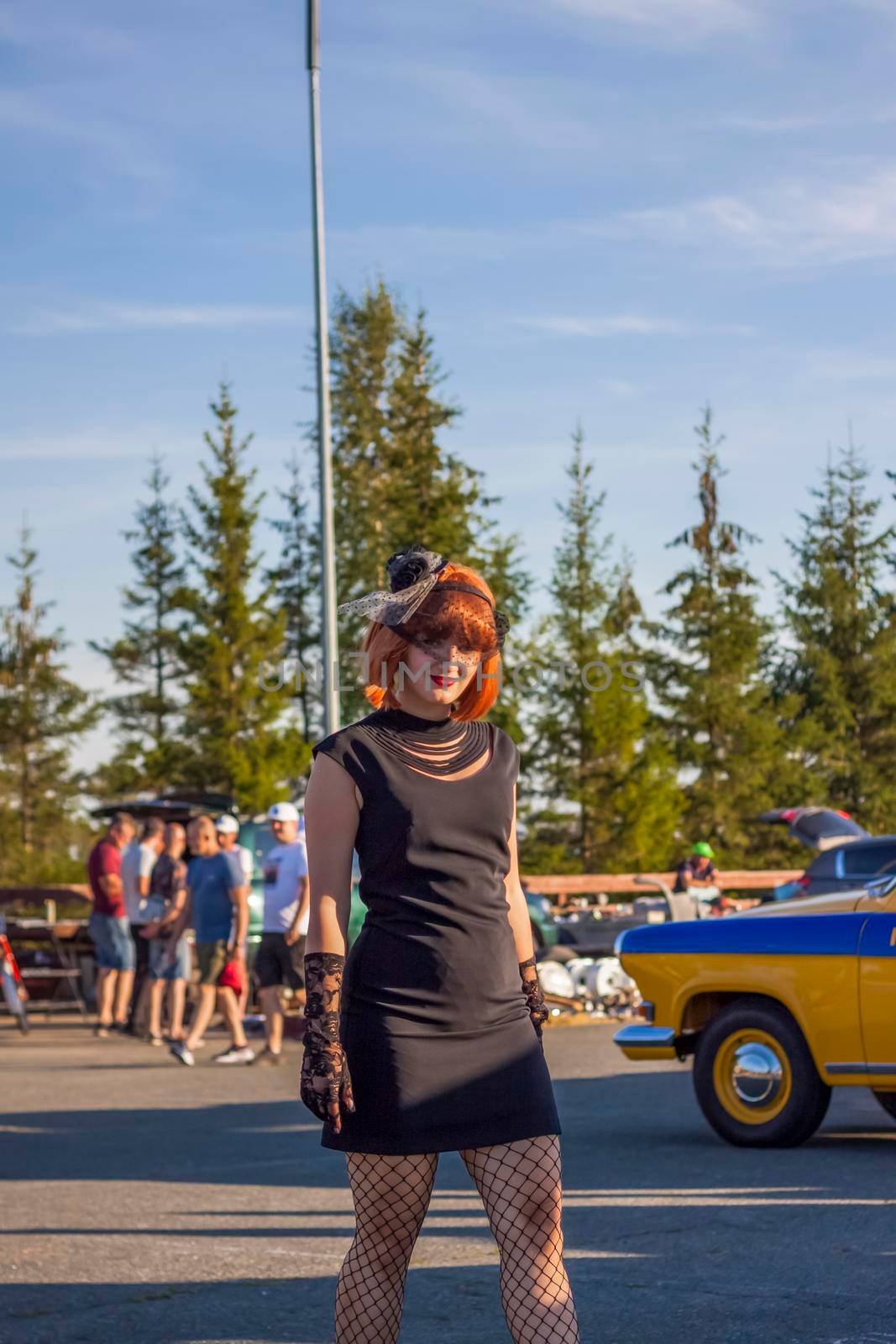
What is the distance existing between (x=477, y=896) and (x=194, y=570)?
52.8 metres

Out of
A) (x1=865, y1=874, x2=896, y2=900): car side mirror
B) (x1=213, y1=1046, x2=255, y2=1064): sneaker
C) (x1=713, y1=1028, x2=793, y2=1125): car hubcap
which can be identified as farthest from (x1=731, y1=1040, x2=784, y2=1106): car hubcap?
(x1=213, y1=1046, x2=255, y2=1064): sneaker

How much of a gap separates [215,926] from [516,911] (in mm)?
10987

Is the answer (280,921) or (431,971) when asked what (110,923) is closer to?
(280,921)

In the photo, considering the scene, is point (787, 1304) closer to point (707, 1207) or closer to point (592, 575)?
point (707, 1207)

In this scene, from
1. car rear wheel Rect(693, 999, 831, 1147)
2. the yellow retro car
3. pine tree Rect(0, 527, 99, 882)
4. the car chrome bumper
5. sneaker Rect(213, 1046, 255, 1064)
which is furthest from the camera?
pine tree Rect(0, 527, 99, 882)

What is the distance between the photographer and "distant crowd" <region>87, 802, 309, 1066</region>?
575 inches

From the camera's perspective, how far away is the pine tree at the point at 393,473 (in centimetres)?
5019

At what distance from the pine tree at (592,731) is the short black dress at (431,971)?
142 feet

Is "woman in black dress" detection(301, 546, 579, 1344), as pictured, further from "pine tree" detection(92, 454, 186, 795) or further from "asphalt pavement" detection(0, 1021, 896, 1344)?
"pine tree" detection(92, 454, 186, 795)

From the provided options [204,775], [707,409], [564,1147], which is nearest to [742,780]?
[707,409]

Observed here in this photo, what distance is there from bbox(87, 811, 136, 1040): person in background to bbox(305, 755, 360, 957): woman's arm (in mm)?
13602

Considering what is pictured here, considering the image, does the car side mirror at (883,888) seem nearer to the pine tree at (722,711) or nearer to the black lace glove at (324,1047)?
the black lace glove at (324,1047)

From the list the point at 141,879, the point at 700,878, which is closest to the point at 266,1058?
the point at 141,879

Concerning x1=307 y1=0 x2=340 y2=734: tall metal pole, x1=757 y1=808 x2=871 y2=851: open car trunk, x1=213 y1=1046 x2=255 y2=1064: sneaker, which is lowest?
x1=213 y1=1046 x2=255 y2=1064: sneaker
